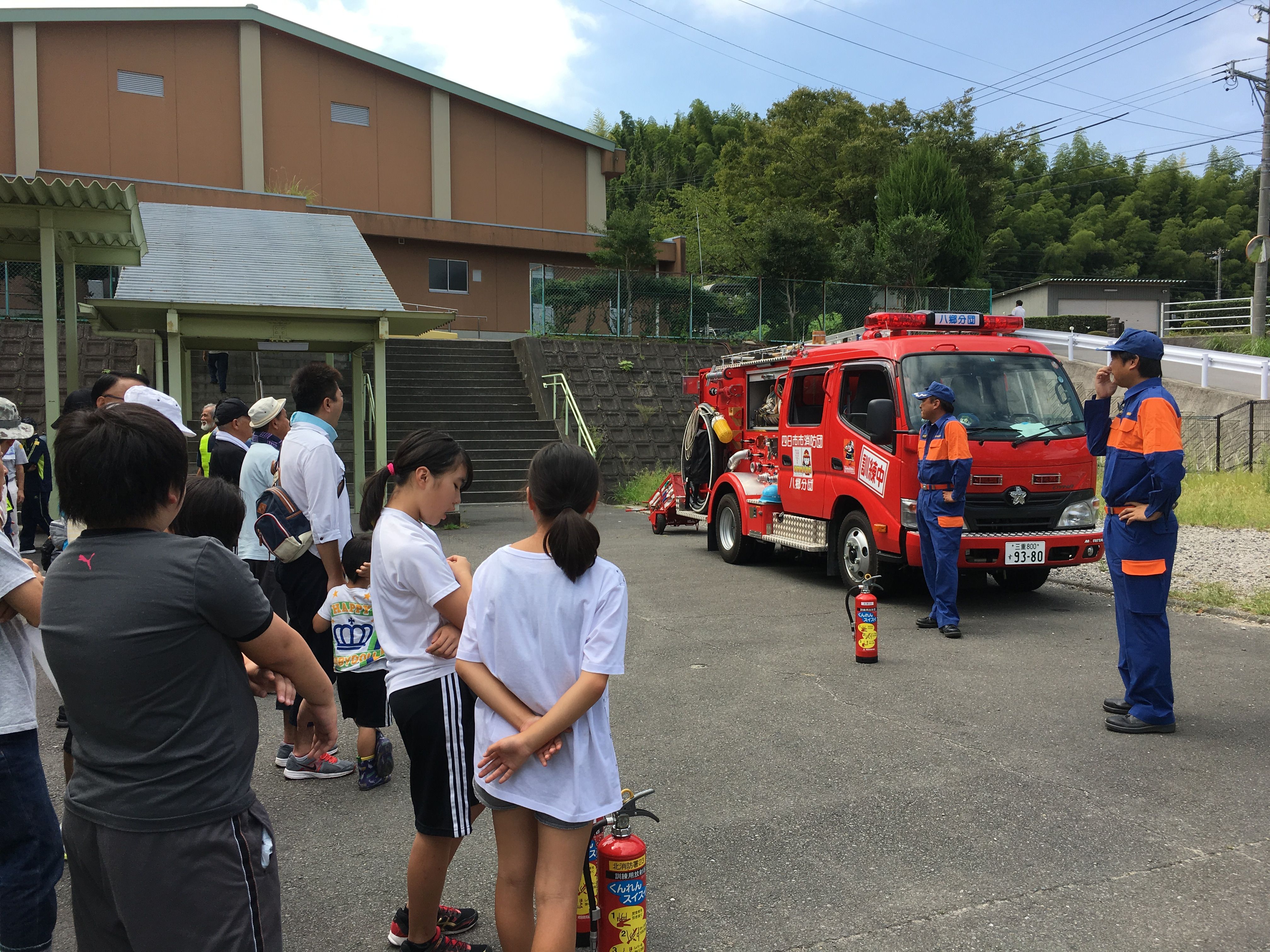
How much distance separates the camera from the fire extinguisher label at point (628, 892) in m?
2.97

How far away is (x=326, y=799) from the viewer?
4707 mm

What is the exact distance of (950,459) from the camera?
791 centimetres

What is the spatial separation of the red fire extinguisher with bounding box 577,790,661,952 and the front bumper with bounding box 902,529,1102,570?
5.93 metres

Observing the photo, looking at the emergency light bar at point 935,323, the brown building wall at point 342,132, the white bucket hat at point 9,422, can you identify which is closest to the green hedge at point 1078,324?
the brown building wall at point 342,132

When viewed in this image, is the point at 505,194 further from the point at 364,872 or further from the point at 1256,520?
the point at 364,872

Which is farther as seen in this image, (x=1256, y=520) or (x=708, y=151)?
(x=708, y=151)

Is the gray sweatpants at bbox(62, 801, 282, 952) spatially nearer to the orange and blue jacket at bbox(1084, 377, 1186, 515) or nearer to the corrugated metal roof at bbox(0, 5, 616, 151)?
the orange and blue jacket at bbox(1084, 377, 1186, 515)

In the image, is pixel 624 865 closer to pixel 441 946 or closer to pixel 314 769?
pixel 441 946

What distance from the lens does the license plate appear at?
28.4 feet

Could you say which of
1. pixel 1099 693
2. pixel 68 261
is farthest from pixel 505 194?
pixel 1099 693

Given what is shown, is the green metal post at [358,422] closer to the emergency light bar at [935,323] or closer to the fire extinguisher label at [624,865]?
the emergency light bar at [935,323]

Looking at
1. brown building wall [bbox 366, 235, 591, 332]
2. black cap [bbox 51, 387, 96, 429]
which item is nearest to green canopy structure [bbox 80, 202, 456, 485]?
black cap [bbox 51, 387, 96, 429]

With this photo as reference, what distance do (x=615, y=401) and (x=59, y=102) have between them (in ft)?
59.8

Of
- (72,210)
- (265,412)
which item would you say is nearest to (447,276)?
(72,210)
